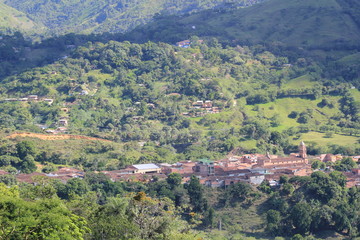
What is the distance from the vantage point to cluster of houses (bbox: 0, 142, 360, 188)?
47281mm

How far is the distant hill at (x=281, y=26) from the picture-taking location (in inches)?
3738

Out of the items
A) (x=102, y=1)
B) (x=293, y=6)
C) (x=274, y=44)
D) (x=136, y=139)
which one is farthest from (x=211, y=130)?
(x=102, y=1)

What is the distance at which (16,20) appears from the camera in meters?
145

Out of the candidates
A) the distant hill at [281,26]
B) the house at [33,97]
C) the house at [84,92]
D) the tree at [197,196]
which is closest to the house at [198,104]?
the house at [84,92]

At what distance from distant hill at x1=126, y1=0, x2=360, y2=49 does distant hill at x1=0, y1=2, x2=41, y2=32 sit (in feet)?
134

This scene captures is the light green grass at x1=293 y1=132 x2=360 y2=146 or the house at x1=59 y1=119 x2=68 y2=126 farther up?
the house at x1=59 y1=119 x2=68 y2=126

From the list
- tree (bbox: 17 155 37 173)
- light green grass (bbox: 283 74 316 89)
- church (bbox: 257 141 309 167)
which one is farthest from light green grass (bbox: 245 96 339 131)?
tree (bbox: 17 155 37 173)

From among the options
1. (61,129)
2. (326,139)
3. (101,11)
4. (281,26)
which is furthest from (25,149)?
(101,11)

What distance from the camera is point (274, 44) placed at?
9344 centimetres

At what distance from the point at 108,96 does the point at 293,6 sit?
4151cm

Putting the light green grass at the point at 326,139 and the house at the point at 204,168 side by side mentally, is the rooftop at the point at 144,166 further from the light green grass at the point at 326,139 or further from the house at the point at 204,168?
the light green grass at the point at 326,139

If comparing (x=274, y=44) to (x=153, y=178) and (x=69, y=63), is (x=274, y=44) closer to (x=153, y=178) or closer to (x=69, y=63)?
(x=69, y=63)

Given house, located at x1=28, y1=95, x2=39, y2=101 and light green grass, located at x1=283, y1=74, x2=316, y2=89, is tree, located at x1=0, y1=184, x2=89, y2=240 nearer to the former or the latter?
house, located at x1=28, y1=95, x2=39, y2=101

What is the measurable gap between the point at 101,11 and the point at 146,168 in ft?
368
